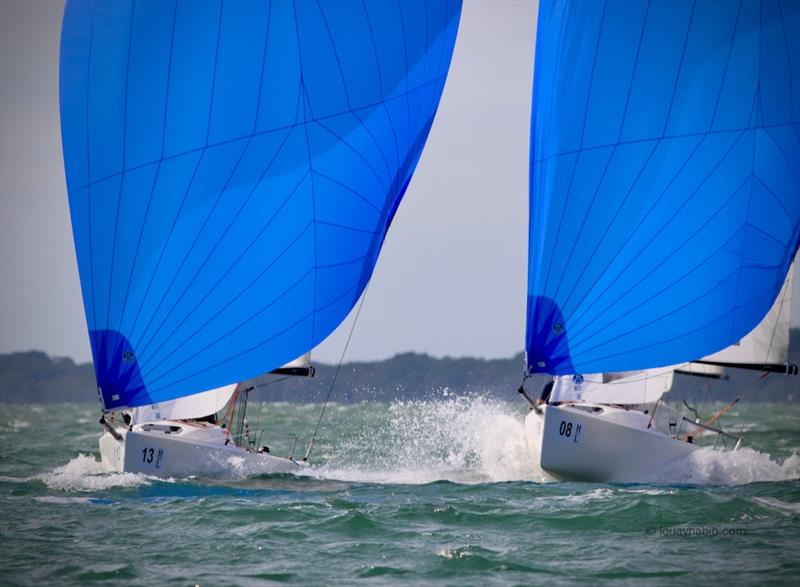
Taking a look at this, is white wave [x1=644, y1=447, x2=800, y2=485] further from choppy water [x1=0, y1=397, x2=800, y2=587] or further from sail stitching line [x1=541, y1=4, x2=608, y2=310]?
sail stitching line [x1=541, y1=4, x2=608, y2=310]

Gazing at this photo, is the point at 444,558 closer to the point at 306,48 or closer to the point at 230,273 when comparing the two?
the point at 230,273

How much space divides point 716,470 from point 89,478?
7.88 m

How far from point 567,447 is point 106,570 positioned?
23.8ft

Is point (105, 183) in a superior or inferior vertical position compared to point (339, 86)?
inferior

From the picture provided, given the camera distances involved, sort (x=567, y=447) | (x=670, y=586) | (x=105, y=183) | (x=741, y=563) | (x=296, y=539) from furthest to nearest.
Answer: (x=567, y=447)
(x=105, y=183)
(x=296, y=539)
(x=741, y=563)
(x=670, y=586)

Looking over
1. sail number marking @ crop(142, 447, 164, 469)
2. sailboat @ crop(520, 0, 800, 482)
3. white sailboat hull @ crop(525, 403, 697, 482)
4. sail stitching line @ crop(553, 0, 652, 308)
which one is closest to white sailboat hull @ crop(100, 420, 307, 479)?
sail number marking @ crop(142, 447, 164, 469)

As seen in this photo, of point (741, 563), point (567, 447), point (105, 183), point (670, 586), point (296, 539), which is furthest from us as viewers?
point (567, 447)

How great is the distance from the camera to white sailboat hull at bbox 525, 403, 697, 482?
15.9 meters

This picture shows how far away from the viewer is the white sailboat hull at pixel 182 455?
48.8 ft

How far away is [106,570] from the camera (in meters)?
10.1

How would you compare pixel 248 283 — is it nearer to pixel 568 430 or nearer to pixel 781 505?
pixel 568 430

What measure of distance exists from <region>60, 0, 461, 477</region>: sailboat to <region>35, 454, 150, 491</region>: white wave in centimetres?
85

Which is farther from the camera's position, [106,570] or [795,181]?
[795,181]

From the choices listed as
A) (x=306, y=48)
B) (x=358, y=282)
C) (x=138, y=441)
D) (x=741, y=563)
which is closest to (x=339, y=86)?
(x=306, y=48)
